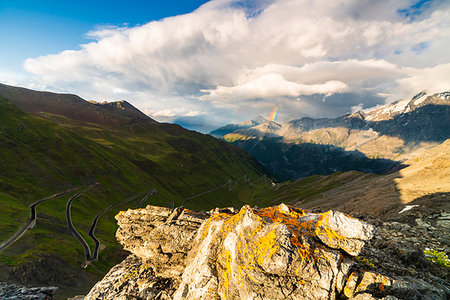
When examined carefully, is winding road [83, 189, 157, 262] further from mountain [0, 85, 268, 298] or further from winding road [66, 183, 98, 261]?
winding road [66, 183, 98, 261]

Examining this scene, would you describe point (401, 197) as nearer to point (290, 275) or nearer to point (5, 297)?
point (290, 275)

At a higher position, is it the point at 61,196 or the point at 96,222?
the point at 61,196

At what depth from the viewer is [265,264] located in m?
13.0

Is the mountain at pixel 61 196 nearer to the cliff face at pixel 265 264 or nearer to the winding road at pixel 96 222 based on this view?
the winding road at pixel 96 222

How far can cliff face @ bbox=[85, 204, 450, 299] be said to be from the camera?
1220 cm

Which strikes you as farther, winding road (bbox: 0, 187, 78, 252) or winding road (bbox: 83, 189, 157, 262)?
winding road (bbox: 83, 189, 157, 262)

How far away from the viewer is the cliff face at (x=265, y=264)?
12.2m

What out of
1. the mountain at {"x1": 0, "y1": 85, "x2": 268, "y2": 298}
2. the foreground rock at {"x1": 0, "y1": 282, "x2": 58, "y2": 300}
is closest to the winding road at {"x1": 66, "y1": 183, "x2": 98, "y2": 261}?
the mountain at {"x1": 0, "y1": 85, "x2": 268, "y2": 298}

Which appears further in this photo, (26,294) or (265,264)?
(26,294)

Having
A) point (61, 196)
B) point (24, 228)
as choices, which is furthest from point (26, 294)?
point (61, 196)

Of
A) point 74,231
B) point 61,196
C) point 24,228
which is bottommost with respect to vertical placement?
point 74,231

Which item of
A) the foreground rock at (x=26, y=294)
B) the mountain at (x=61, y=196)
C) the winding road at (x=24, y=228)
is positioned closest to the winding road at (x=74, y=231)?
the mountain at (x=61, y=196)

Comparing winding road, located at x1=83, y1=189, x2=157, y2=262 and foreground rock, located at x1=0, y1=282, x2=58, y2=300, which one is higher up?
foreground rock, located at x1=0, y1=282, x2=58, y2=300

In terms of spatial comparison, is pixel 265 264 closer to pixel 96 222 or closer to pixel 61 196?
pixel 96 222
